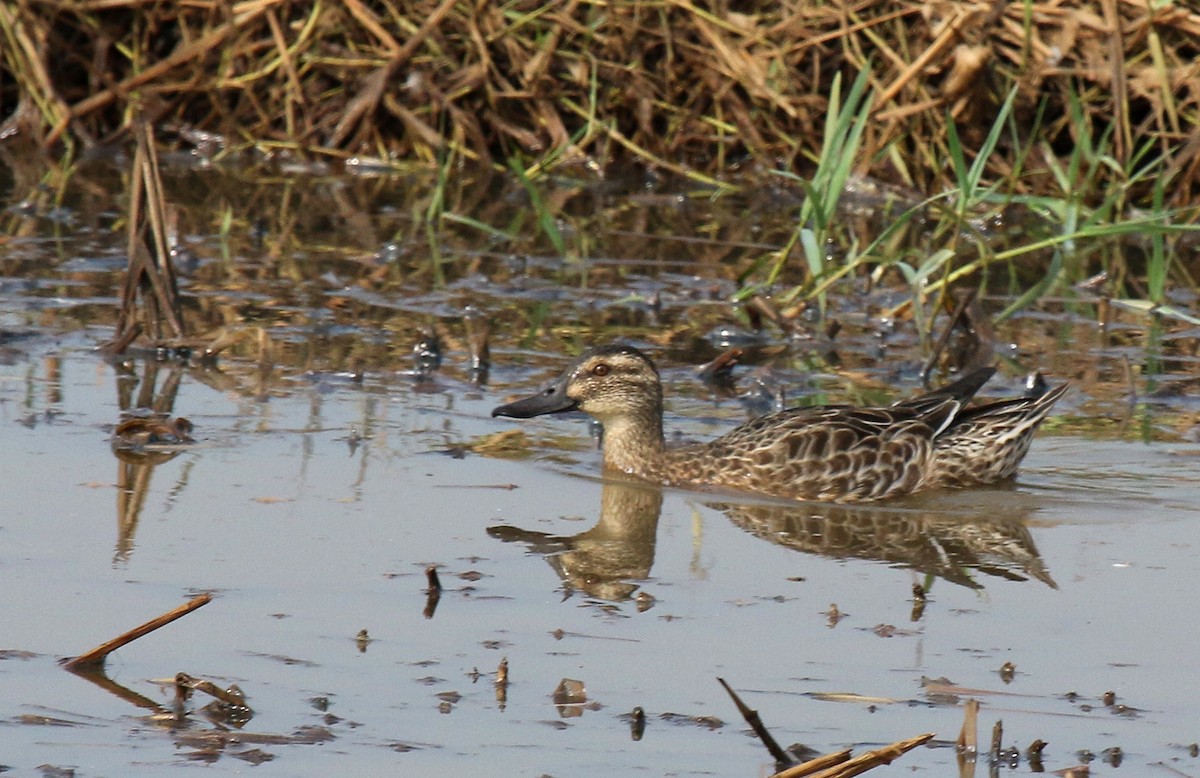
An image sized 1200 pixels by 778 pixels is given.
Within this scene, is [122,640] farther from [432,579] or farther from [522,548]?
[522,548]

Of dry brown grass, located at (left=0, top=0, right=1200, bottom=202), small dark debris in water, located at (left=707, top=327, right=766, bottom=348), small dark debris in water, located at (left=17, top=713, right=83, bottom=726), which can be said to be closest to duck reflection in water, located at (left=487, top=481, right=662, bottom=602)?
small dark debris in water, located at (left=17, top=713, right=83, bottom=726)

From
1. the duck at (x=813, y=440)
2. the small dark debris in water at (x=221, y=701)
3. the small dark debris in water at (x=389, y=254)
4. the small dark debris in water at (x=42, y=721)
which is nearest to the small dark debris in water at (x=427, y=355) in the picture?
the duck at (x=813, y=440)

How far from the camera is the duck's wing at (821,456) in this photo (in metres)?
7.09

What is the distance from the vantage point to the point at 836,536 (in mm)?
6504

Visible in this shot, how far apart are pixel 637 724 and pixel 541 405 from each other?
310 cm

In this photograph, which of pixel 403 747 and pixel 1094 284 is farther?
pixel 1094 284

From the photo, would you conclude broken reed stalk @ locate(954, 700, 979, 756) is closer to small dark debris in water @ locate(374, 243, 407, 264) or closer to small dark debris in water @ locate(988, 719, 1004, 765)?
small dark debris in water @ locate(988, 719, 1004, 765)

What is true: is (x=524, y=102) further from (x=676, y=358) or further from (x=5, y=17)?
(x=676, y=358)

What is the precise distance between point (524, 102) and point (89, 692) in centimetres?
926

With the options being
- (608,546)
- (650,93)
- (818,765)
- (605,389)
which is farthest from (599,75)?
(818,765)

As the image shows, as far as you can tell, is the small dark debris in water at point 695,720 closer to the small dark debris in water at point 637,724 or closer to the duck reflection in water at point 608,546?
the small dark debris in water at point 637,724

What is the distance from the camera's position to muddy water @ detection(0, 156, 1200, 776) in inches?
173

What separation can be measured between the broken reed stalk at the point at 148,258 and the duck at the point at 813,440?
1.63 m

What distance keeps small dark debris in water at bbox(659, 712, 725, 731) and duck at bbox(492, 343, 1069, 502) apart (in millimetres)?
Result: 2645
